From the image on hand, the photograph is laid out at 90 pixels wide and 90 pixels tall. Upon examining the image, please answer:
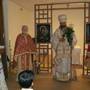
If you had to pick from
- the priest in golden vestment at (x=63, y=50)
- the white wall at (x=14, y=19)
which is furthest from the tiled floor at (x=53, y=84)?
the white wall at (x=14, y=19)

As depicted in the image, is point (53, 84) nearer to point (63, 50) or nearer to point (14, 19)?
point (63, 50)

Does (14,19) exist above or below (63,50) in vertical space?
above

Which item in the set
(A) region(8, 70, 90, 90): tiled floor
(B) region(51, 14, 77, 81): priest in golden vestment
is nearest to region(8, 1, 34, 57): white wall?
(B) region(51, 14, 77, 81): priest in golden vestment

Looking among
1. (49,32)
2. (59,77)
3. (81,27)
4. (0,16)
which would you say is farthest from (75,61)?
(0,16)

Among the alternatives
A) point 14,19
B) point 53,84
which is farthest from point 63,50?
point 14,19

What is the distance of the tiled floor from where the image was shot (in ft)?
17.5

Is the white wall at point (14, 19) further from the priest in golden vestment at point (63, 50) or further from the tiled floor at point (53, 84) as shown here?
the tiled floor at point (53, 84)

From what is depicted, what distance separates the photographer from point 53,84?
5688 millimetres

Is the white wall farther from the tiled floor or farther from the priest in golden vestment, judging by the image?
the tiled floor

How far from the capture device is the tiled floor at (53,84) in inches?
210

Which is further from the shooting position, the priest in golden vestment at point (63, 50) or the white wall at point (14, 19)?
the white wall at point (14, 19)

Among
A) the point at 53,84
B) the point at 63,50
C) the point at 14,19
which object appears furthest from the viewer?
the point at 14,19

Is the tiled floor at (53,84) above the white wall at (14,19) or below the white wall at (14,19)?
below

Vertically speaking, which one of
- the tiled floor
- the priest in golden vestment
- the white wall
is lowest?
the tiled floor
